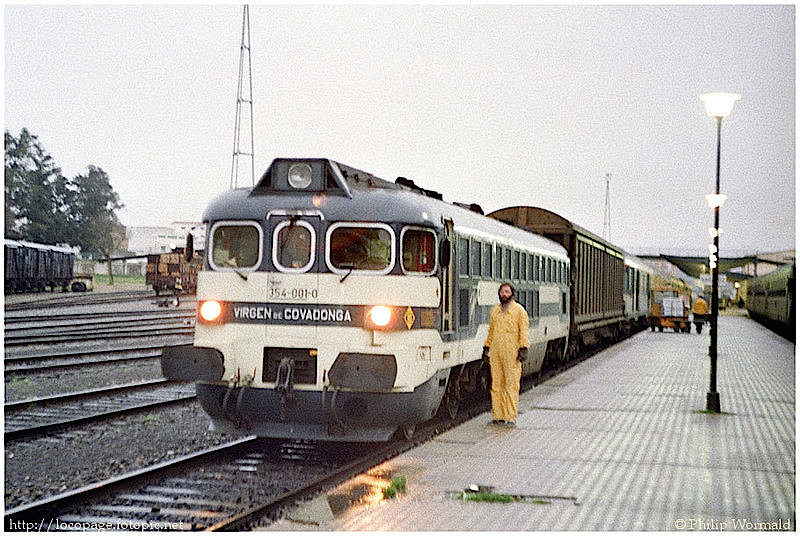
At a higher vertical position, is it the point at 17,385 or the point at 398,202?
the point at 398,202

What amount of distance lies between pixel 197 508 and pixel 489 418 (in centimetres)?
513

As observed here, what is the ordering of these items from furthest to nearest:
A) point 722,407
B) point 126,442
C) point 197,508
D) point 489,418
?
point 722,407
point 489,418
point 126,442
point 197,508

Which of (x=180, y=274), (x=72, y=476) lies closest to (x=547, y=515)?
(x=72, y=476)

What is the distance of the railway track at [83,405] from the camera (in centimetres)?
1264

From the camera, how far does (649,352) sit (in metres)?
27.5

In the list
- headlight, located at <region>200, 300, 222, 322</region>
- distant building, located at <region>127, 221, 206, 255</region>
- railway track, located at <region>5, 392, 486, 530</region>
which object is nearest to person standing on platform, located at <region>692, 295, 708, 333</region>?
distant building, located at <region>127, 221, 206, 255</region>

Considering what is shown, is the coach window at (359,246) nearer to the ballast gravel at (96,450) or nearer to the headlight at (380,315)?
the headlight at (380,315)

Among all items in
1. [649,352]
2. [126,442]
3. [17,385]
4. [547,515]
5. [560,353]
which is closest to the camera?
[547,515]

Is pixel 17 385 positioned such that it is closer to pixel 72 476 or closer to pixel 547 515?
pixel 72 476

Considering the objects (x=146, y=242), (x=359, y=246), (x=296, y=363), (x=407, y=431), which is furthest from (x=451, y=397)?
(x=146, y=242)

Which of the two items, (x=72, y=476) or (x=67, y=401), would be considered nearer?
(x=72, y=476)

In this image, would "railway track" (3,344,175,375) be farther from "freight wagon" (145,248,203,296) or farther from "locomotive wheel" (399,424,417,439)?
"freight wagon" (145,248,203,296)

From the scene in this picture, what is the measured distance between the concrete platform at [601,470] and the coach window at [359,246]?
6.49 feet

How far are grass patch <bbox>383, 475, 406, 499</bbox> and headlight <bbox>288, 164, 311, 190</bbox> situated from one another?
11.5 ft
